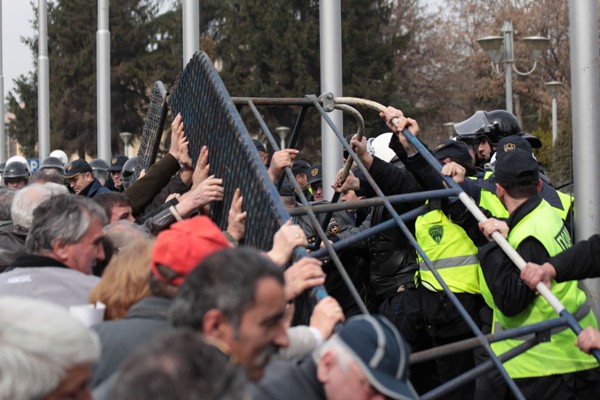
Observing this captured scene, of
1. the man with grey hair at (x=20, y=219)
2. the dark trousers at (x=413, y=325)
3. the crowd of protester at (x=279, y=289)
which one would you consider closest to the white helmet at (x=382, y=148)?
the crowd of protester at (x=279, y=289)

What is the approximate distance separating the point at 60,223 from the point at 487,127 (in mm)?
3657

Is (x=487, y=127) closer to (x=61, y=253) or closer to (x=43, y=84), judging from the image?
(x=61, y=253)

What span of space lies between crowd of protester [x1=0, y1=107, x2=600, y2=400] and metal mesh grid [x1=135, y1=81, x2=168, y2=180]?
602 millimetres

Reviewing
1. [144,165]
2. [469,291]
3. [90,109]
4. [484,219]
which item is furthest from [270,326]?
[90,109]

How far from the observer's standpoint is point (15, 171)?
11039mm

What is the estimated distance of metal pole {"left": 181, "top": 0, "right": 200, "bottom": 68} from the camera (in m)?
14.1

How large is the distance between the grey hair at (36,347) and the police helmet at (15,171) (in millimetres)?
8819

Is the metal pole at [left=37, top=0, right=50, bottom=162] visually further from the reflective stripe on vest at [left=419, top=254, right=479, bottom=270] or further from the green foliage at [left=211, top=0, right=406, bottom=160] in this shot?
the reflective stripe on vest at [left=419, top=254, right=479, bottom=270]

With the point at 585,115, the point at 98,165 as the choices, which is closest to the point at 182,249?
the point at 585,115

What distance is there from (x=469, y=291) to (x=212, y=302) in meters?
3.53

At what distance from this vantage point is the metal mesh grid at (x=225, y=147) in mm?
4371

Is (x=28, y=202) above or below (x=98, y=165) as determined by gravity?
below

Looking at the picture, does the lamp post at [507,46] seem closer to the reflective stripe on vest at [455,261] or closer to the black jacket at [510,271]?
the reflective stripe on vest at [455,261]

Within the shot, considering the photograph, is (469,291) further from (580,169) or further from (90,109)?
(90,109)
